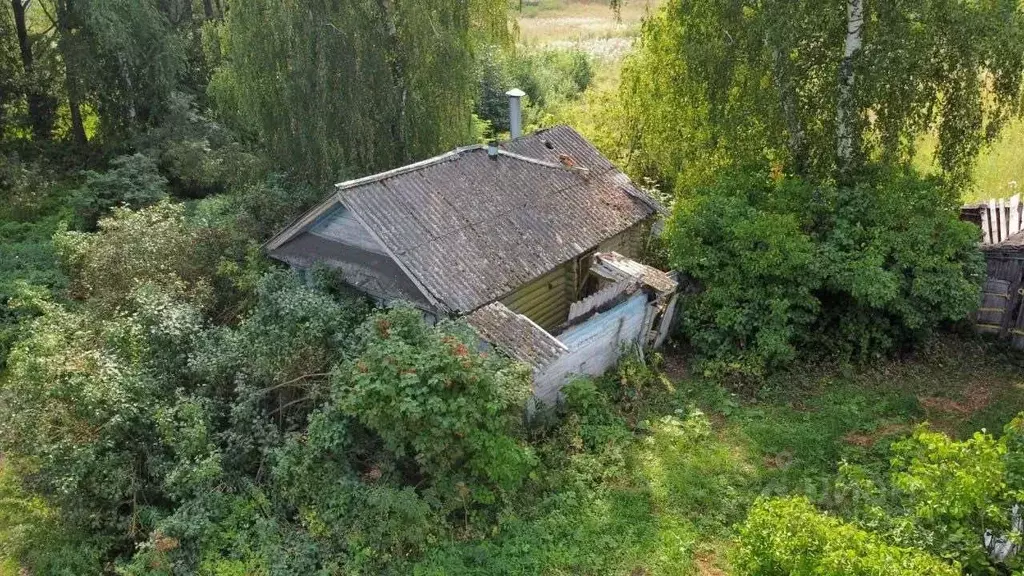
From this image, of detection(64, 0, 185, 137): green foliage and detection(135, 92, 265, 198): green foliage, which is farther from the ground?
detection(64, 0, 185, 137): green foliage

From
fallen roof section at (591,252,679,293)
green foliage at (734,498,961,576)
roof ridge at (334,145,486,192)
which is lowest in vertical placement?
fallen roof section at (591,252,679,293)

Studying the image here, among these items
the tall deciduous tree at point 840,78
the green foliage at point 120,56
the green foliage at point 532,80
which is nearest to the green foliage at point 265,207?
the green foliage at point 120,56

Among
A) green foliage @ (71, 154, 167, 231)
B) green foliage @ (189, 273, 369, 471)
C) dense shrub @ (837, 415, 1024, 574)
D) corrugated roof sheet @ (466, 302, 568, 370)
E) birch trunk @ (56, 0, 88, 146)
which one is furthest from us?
birch trunk @ (56, 0, 88, 146)

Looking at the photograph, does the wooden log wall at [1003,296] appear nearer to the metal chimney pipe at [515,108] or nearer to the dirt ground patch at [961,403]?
the dirt ground patch at [961,403]

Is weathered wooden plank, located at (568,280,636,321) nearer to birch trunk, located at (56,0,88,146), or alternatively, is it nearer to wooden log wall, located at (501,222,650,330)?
wooden log wall, located at (501,222,650,330)

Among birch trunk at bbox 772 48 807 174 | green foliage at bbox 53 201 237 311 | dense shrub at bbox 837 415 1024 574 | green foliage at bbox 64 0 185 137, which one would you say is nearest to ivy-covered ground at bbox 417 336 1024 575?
dense shrub at bbox 837 415 1024 574
